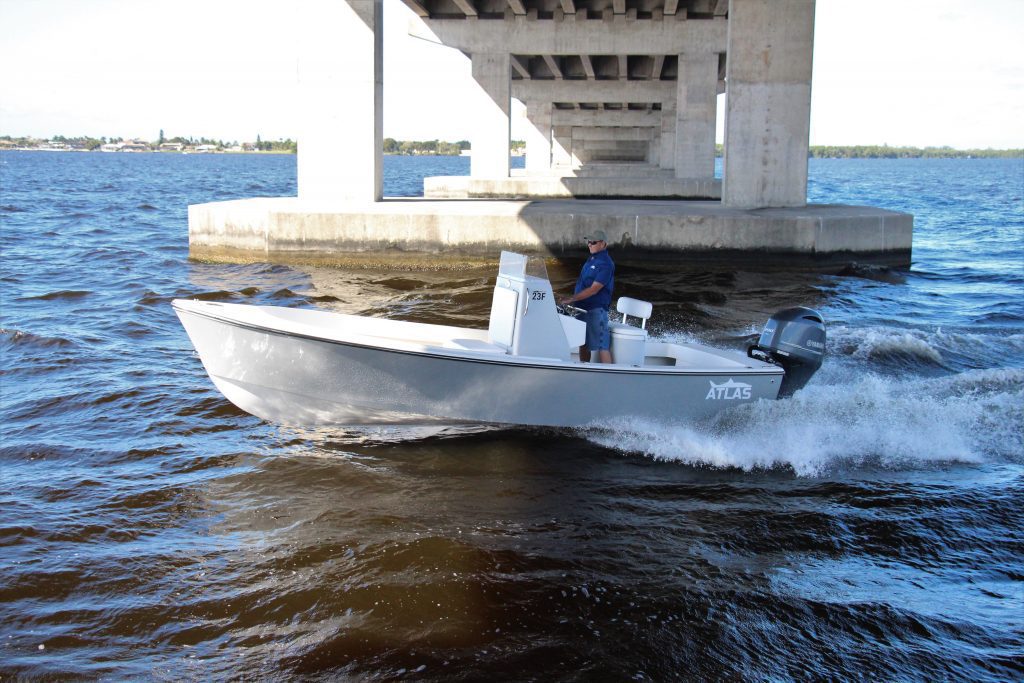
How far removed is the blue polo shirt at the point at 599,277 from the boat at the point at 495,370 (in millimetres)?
250

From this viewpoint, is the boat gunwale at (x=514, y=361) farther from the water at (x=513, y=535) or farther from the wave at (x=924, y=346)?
the wave at (x=924, y=346)

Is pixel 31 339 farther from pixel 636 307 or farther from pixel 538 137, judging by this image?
pixel 538 137

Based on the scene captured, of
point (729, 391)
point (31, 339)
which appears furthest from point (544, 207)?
point (729, 391)

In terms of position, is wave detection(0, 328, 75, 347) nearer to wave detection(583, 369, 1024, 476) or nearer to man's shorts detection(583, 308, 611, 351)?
man's shorts detection(583, 308, 611, 351)

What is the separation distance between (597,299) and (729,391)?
1.42 meters

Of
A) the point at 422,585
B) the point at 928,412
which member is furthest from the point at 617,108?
the point at 422,585

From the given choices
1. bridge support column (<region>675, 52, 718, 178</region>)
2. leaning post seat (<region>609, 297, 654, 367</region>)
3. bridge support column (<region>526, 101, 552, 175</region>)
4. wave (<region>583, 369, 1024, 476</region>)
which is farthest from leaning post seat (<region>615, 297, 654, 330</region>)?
bridge support column (<region>526, 101, 552, 175</region>)

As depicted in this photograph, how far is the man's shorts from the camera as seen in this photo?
8.43 metres

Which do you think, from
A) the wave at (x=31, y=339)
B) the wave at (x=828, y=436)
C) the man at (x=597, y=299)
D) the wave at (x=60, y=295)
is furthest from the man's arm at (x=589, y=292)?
the wave at (x=60, y=295)

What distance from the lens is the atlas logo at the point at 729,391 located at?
26.4 ft

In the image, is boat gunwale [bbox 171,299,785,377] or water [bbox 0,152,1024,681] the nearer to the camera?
water [bbox 0,152,1024,681]

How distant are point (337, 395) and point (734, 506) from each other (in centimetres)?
330

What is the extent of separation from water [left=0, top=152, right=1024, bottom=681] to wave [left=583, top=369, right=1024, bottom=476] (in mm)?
25

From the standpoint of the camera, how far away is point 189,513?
21.7 feet
